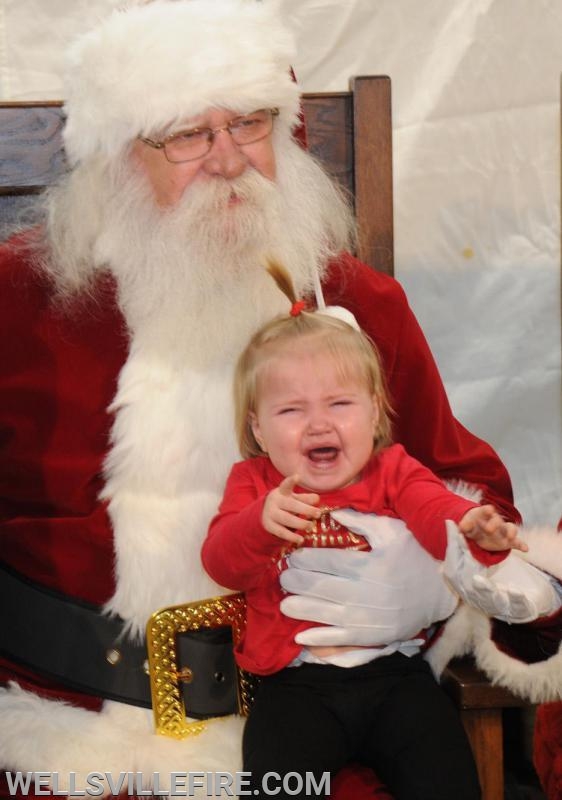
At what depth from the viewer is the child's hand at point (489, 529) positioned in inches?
57.1

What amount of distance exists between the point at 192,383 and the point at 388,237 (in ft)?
1.77

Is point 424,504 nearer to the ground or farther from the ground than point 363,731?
farther from the ground

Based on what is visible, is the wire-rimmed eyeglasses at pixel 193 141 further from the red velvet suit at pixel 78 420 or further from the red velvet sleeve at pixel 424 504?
the red velvet sleeve at pixel 424 504

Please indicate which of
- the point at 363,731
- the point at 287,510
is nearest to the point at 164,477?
the point at 287,510

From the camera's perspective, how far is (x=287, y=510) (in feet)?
5.08

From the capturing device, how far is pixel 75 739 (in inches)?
71.2

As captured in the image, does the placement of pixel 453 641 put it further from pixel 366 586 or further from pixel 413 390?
pixel 413 390

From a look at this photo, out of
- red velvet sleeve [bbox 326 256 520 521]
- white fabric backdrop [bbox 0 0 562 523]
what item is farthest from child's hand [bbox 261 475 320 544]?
white fabric backdrop [bbox 0 0 562 523]

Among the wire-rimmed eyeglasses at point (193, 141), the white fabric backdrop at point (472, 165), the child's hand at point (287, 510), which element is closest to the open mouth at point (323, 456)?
the child's hand at point (287, 510)

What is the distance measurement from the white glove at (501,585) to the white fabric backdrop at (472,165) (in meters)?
1.18

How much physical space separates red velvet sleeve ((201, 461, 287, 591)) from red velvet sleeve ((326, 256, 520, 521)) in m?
0.39

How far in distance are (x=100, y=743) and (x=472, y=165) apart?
5.52 ft

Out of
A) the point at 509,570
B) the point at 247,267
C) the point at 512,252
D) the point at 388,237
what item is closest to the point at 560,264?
the point at 512,252

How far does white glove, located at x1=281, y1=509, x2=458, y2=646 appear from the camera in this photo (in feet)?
5.75
